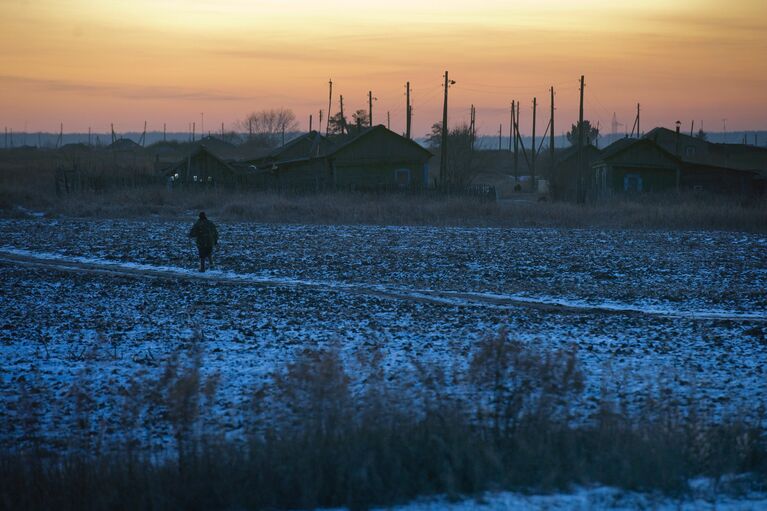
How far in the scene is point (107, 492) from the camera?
5.93 metres

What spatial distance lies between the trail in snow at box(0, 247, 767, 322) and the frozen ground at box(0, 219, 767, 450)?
49mm

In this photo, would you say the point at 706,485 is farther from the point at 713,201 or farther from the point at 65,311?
the point at 713,201

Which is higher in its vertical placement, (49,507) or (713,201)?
(713,201)

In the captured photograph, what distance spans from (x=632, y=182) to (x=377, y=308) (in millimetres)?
44694

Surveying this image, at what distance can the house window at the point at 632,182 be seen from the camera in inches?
2138

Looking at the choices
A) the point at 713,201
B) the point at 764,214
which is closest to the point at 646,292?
the point at 764,214

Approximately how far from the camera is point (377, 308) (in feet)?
45.9

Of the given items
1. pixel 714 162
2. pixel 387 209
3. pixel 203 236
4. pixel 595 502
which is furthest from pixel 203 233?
pixel 714 162

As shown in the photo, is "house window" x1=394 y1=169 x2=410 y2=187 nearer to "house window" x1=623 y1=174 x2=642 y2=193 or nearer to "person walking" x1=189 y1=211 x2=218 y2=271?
"house window" x1=623 y1=174 x2=642 y2=193

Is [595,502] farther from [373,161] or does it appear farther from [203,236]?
[373,161]

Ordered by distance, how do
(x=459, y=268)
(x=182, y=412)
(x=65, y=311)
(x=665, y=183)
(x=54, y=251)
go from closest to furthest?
1. (x=182, y=412)
2. (x=65, y=311)
3. (x=459, y=268)
4. (x=54, y=251)
5. (x=665, y=183)

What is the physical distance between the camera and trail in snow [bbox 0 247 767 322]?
45.1ft

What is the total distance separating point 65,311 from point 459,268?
9.52m

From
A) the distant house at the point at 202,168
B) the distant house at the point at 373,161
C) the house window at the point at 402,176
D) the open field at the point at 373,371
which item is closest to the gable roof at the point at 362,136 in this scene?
the distant house at the point at 373,161
